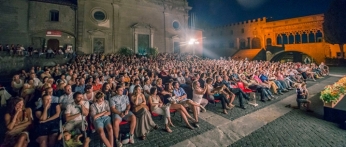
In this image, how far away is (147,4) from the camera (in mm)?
23375

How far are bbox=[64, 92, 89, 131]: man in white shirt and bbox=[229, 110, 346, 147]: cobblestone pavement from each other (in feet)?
13.2

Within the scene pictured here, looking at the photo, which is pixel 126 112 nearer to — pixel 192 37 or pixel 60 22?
pixel 60 22

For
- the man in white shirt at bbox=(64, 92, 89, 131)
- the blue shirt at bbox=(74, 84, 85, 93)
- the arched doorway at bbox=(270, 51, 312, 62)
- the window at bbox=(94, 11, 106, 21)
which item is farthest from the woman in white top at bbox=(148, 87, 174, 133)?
the arched doorway at bbox=(270, 51, 312, 62)

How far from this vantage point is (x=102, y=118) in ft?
13.7

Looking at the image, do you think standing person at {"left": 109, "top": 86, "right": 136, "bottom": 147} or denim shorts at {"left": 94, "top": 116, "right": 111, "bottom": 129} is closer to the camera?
denim shorts at {"left": 94, "top": 116, "right": 111, "bottom": 129}

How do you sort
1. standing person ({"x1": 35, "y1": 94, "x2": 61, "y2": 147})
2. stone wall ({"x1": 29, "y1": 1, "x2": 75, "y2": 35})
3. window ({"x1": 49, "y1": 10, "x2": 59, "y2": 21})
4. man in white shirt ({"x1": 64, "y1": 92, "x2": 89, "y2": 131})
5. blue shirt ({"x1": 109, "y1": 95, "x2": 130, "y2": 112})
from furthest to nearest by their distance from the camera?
1. window ({"x1": 49, "y1": 10, "x2": 59, "y2": 21})
2. stone wall ({"x1": 29, "y1": 1, "x2": 75, "y2": 35})
3. blue shirt ({"x1": 109, "y1": 95, "x2": 130, "y2": 112})
4. man in white shirt ({"x1": 64, "y1": 92, "x2": 89, "y2": 131})
5. standing person ({"x1": 35, "y1": 94, "x2": 61, "y2": 147})

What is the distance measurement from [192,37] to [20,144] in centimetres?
2717

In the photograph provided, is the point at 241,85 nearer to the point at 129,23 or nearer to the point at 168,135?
the point at 168,135

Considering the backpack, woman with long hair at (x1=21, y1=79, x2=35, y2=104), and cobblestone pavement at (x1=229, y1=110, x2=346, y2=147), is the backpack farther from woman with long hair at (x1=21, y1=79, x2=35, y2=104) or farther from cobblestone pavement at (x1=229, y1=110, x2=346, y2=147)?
woman with long hair at (x1=21, y1=79, x2=35, y2=104)

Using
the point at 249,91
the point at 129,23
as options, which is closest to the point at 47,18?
the point at 129,23

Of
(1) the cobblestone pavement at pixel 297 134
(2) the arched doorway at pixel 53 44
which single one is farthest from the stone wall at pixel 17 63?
(1) the cobblestone pavement at pixel 297 134

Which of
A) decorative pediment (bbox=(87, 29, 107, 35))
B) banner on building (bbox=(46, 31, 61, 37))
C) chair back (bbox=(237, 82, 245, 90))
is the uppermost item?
decorative pediment (bbox=(87, 29, 107, 35))

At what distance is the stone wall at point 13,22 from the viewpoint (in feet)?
51.5

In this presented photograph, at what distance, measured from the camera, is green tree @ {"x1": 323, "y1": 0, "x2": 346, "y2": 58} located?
73.0ft
